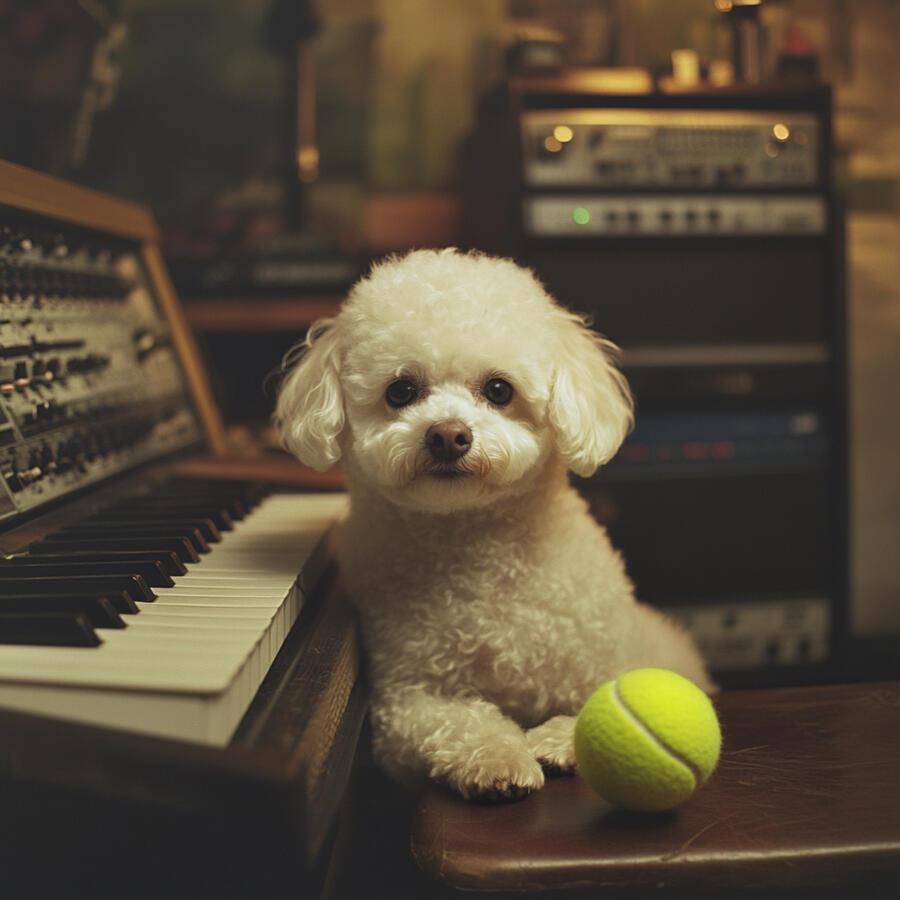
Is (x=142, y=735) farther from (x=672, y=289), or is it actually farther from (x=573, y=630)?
(x=672, y=289)

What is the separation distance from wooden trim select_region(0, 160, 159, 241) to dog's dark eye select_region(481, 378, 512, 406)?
2.23 feet

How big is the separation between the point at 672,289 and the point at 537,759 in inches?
61.8

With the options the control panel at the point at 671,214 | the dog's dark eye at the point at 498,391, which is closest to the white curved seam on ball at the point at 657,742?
the dog's dark eye at the point at 498,391

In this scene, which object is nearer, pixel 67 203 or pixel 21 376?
pixel 21 376

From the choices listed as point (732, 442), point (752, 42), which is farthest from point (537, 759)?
point (752, 42)

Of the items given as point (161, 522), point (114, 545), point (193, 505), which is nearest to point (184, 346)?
point (193, 505)

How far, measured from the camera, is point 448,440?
2.94 ft

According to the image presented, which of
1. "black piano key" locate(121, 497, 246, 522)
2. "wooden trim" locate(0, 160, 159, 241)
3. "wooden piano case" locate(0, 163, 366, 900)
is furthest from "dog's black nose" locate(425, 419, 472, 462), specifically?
"wooden trim" locate(0, 160, 159, 241)

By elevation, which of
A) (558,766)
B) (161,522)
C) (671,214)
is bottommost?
(558,766)

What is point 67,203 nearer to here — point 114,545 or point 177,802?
point 114,545

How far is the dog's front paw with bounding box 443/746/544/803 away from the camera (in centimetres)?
80

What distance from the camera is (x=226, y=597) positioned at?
2.65ft

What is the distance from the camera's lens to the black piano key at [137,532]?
0.97 metres

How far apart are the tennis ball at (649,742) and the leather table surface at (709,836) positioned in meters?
0.04
